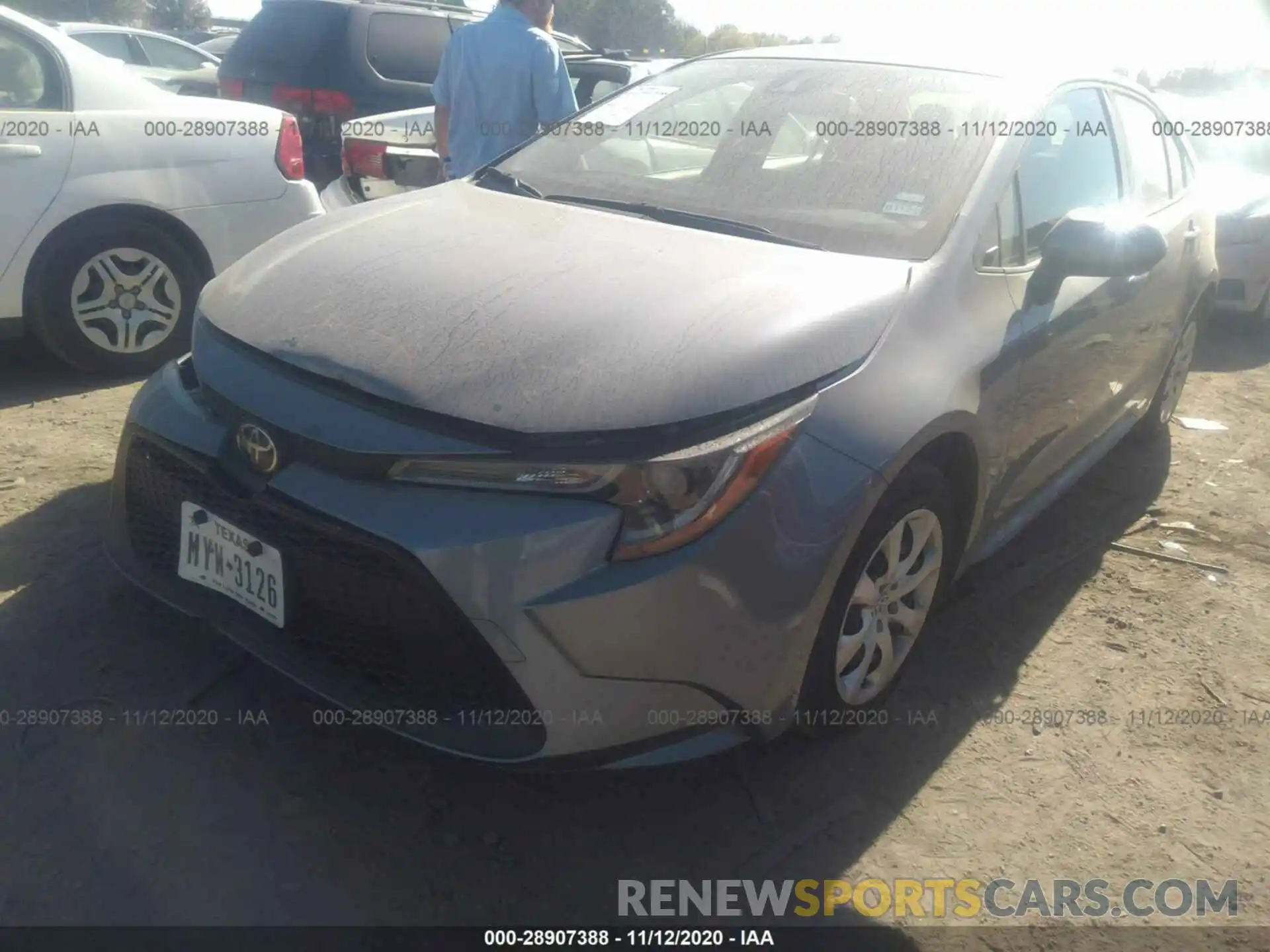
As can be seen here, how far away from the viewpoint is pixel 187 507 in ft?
7.77

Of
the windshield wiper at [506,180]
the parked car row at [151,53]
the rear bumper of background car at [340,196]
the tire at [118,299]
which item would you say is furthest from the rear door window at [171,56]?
the windshield wiper at [506,180]

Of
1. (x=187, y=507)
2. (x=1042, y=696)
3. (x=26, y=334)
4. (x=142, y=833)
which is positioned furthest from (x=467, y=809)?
(x=26, y=334)

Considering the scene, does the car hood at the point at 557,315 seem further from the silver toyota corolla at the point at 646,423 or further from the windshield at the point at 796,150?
the windshield at the point at 796,150

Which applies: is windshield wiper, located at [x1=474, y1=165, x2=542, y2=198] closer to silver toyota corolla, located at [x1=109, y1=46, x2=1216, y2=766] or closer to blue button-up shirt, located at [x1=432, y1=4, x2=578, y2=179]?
silver toyota corolla, located at [x1=109, y1=46, x2=1216, y2=766]

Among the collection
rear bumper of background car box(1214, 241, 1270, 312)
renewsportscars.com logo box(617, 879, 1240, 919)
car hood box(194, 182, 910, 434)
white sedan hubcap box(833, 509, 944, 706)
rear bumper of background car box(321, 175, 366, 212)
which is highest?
car hood box(194, 182, 910, 434)

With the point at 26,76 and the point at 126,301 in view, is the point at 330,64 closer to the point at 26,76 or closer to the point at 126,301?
the point at 26,76

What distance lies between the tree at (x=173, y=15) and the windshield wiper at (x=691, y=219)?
52.0 m

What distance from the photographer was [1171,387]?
15.6 ft

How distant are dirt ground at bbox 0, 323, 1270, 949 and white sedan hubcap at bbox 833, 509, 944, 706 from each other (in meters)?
0.19

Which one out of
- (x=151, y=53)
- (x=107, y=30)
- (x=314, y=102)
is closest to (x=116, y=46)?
(x=107, y=30)

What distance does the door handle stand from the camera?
4250 mm

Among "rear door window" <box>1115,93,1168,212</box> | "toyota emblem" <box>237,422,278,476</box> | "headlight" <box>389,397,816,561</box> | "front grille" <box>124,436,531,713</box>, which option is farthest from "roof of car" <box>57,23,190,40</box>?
"headlight" <box>389,397,816,561</box>

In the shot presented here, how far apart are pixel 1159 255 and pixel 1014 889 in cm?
172

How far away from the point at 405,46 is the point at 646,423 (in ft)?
22.2
